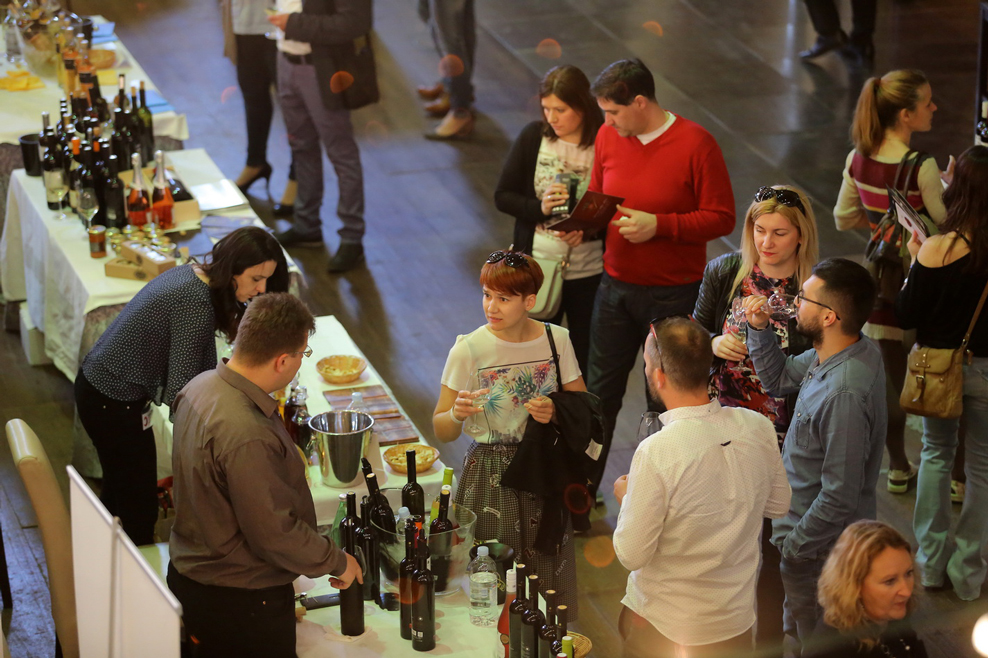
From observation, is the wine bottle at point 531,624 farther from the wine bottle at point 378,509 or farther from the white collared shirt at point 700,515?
the wine bottle at point 378,509

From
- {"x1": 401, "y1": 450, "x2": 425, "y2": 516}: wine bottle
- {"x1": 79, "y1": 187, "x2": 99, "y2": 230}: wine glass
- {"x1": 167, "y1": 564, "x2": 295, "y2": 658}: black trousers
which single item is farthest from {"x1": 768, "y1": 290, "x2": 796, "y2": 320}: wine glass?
{"x1": 79, "y1": 187, "x2": 99, "y2": 230}: wine glass

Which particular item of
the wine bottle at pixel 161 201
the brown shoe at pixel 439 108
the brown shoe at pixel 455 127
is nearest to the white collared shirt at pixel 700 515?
the wine bottle at pixel 161 201

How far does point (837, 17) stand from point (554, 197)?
6340 mm

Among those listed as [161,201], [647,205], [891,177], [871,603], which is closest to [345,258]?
[161,201]

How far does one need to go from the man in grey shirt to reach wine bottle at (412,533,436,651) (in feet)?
0.53

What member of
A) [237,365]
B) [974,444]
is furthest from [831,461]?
[237,365]

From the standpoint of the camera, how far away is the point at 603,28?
10383mm

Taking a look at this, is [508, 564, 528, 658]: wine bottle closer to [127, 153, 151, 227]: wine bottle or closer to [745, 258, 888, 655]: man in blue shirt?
[745, 258, 888, 655]: man in blue shirt

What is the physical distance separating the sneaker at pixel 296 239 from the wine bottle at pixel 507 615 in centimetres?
440

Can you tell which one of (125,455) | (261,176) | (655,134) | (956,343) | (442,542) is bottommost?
(261,176)

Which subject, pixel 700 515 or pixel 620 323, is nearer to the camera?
pixel 700 515

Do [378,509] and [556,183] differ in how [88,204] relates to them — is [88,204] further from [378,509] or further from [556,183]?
[378,509]

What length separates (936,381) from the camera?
12.6ft

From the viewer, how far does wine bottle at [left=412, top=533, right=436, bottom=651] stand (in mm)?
2810
